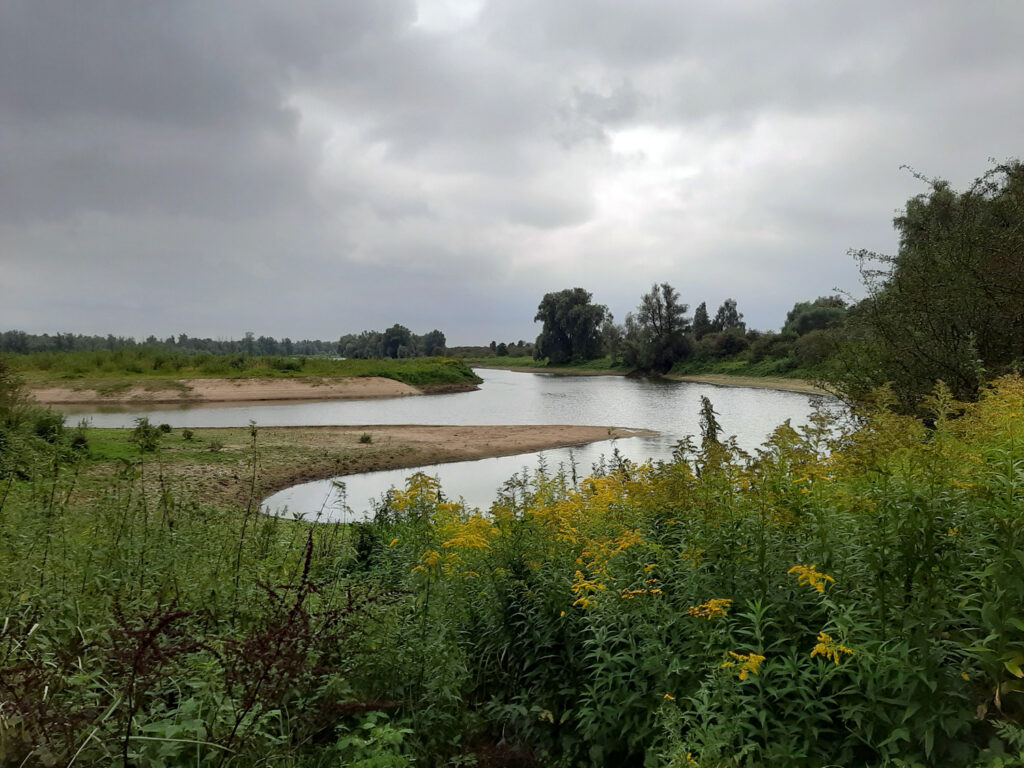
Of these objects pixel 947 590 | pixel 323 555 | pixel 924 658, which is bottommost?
pixel 323 555

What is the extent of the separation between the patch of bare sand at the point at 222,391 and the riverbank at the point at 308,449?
2073cm

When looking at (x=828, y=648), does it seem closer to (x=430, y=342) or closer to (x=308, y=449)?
(x=308, y=449)

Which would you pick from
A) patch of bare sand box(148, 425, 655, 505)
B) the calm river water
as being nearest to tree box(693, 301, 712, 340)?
the calm river water

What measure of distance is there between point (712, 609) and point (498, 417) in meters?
35.6

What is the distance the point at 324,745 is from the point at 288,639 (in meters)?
0.90

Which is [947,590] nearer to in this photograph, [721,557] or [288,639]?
[721,557]

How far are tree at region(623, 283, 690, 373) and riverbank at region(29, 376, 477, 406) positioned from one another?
41.2 meters

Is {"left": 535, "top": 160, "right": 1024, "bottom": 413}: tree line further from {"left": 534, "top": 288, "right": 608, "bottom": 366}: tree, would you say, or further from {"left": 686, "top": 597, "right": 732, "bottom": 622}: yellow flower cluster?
{"left": 534, "top": 288, "right": 608, "bottom": 366}: tree

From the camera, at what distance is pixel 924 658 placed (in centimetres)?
291

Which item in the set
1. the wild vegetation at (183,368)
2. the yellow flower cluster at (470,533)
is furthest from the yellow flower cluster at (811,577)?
the wild vegetation at (183,368)

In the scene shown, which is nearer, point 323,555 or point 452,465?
point 323,555

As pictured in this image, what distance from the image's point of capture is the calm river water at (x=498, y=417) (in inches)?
718

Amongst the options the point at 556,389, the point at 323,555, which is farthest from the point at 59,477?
the point at 556,389

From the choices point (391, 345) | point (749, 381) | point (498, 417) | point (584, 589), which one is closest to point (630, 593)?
point (584, 589)
